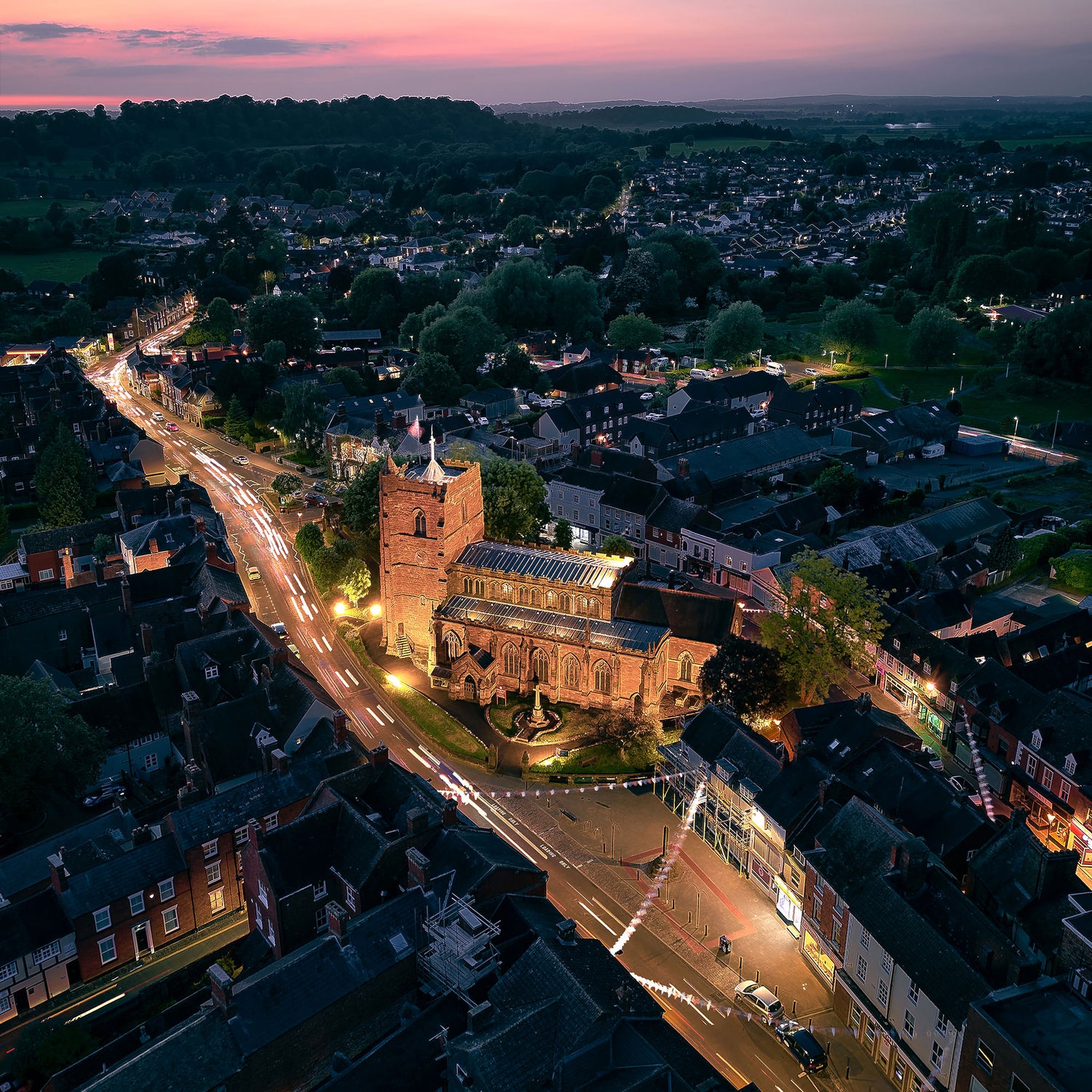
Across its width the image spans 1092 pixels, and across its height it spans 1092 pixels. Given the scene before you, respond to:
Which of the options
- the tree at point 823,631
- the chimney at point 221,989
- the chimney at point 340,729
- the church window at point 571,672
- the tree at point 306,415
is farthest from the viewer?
the tree at point 306,415

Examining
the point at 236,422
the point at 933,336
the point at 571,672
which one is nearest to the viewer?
the point at 571,672

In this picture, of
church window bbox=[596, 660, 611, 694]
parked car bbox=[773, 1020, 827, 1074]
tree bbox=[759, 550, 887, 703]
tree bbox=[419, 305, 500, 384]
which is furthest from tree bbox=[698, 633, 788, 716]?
tree bbox=[419, 305, 500, 384]

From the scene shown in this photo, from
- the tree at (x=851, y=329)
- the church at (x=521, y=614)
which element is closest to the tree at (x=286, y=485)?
the church at (x=521, y=614)

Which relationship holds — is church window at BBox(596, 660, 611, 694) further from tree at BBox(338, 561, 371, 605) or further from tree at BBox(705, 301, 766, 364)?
tree at BBox(705, 301, 766, 364)

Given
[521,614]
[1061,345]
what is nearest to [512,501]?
[521,614]

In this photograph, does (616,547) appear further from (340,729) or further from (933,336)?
(933,336)

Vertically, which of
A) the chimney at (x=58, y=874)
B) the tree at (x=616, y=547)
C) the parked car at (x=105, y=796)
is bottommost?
the parked car at (x=105, y=796)

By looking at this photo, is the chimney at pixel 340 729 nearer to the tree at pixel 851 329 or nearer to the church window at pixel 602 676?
the church window at pixel 602 676
